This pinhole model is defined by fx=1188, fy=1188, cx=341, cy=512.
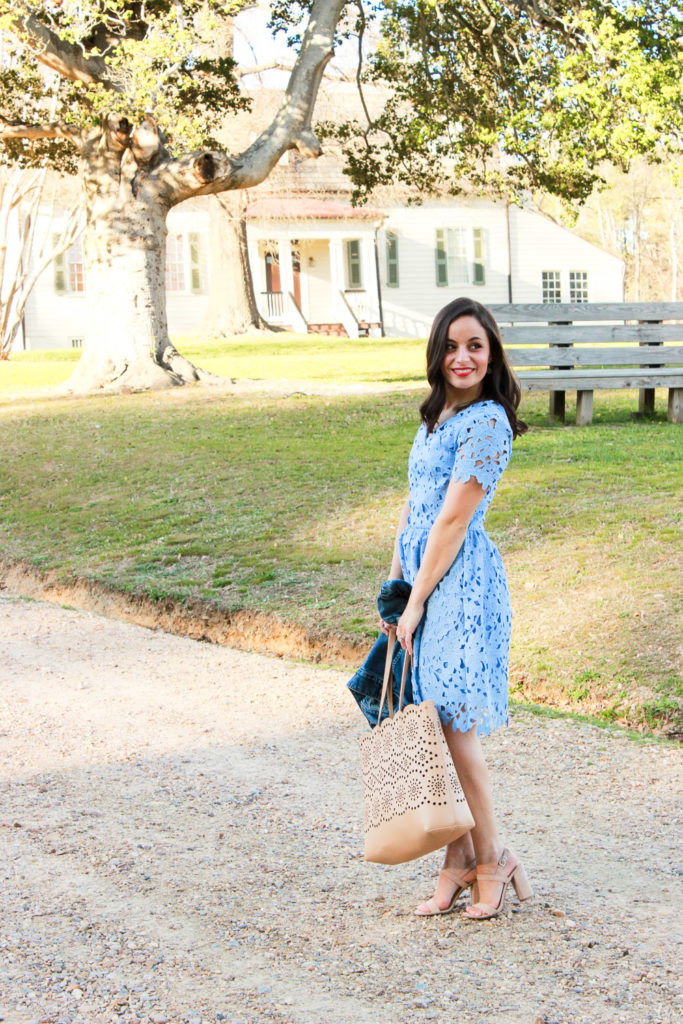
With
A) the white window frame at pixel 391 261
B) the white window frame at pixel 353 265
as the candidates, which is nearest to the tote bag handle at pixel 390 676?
the white window frame at pixel 353 265

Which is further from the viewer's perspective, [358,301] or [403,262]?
[403,262]

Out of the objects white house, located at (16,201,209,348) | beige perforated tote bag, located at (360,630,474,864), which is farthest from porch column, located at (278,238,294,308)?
beige perforated tote bag, located at (360,630,474,864)

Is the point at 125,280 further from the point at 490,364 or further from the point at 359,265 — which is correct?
the point at 359,265

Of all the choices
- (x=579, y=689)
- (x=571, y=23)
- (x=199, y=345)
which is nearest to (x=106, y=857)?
(x=579, y=689)

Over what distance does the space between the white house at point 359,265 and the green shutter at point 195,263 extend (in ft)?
0.09

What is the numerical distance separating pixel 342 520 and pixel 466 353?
5209mm

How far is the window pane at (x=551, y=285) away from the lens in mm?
38938

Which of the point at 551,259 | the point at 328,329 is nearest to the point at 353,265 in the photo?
the point at 328,329

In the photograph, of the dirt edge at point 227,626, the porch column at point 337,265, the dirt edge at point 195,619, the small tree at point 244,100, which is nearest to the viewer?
the dirt edge at point 227,626

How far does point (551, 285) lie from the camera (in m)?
39.1

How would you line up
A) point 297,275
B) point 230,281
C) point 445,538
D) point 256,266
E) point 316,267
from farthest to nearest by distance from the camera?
point 316,267
point 297,275
point 256,266
point 230,281
point 445,538

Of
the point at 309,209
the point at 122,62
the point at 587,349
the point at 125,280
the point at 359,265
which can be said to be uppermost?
the point at 309,209

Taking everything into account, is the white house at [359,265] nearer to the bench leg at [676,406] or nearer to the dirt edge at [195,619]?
the bench leg at [676,406]

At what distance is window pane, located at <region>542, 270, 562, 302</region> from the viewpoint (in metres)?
38.9
